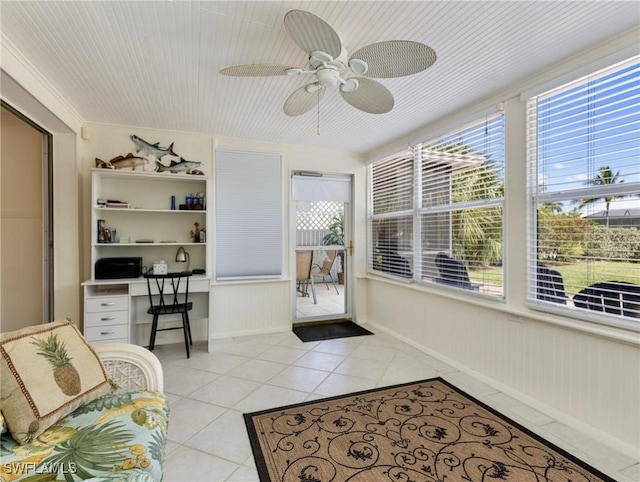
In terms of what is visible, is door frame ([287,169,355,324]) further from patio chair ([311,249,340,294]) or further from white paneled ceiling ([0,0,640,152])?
white paneled ceiling ([0,0,640,152])

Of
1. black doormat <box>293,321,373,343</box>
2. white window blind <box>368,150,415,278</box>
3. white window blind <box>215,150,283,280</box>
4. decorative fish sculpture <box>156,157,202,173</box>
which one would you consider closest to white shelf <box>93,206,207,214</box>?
white window blind <box>215,150,283,280</box>

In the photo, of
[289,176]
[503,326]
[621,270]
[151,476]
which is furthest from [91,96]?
[621,270]

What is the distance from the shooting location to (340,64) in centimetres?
187

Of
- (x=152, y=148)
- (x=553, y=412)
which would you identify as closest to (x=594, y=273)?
(x=553, y=412)

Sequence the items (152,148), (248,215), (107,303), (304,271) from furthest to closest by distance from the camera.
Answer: (304,271) → (248,215) → (152,148) → (107,303)

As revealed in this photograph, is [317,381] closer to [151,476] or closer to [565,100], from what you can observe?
[151,476]

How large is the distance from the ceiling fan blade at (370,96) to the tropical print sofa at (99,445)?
210 cm

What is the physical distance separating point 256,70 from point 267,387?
7.76 ft

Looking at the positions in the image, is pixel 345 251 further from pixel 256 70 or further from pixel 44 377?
pixel 44 377

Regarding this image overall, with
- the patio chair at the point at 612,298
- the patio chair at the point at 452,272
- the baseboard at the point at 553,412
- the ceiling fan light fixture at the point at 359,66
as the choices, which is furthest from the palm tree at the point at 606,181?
the ceiling fan light fixture at the point at 359,66

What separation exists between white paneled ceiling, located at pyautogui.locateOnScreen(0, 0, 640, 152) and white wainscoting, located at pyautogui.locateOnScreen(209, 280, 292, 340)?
212cm

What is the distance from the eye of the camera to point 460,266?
308 centimetres

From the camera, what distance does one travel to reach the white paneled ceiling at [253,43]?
66.1 inches

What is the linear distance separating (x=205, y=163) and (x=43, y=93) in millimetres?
1599
